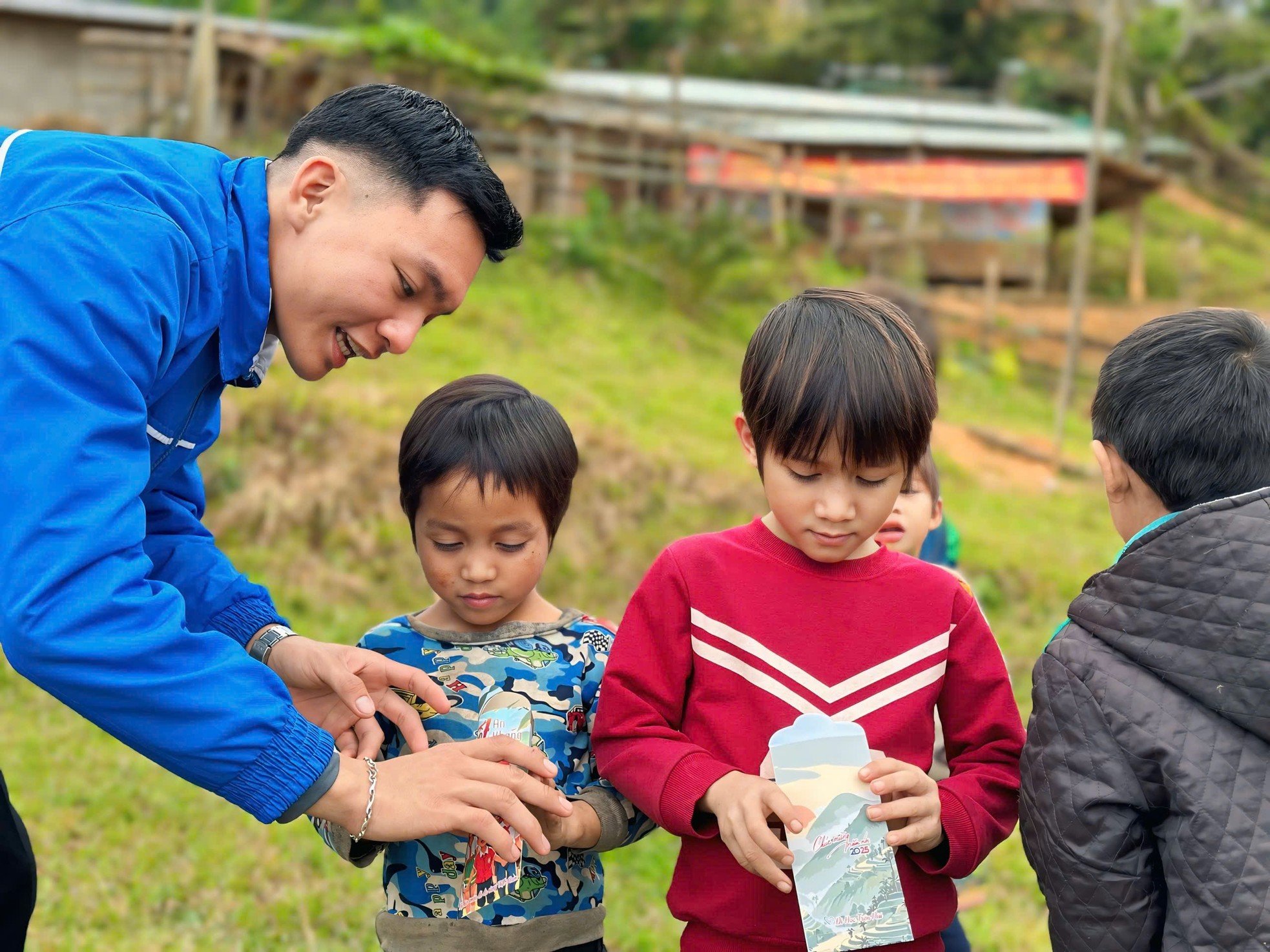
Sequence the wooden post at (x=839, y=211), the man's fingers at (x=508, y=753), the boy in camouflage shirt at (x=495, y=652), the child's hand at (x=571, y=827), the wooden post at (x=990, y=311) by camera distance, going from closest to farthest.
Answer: the man's fingers at (x=508, y=753) → the child's hand at (x=571, y=827) → the boy in camouflage shirt at (x=495, y=652) → the wooden post at (x=839, y=211) → the wooden post at (x=990, y=311)

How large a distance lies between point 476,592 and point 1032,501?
28.7ft

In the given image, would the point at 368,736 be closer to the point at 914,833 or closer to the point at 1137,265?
the point at 914,833

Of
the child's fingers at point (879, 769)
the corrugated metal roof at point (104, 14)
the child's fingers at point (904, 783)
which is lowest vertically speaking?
the child's fingers at point (904, 783)

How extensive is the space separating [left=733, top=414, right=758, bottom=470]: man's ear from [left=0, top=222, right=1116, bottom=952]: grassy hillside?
217cm

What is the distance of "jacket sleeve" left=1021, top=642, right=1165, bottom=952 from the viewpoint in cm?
188

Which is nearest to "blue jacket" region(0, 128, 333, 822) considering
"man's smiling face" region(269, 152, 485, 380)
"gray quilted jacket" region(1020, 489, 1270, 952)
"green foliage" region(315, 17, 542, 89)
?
"man's smiling face" region(269, 152, 485, 380)

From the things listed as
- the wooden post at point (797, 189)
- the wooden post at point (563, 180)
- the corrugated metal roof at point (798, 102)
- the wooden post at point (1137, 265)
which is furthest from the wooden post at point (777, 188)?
the wooden post at point (1137, 265)

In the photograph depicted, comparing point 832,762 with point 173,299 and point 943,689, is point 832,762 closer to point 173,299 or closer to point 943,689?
point 943,689

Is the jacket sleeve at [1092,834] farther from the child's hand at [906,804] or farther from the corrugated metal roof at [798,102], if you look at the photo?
the corrugated metal roof at [798,102]

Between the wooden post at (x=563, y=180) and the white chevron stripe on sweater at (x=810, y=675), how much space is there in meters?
12.5

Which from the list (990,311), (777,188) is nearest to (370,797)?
(777,188)

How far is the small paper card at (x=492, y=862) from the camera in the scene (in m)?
2.12

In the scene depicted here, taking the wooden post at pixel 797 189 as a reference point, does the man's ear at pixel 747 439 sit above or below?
below

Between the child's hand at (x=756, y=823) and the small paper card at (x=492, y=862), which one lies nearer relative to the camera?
the child's hand at (x=756, y=823)
